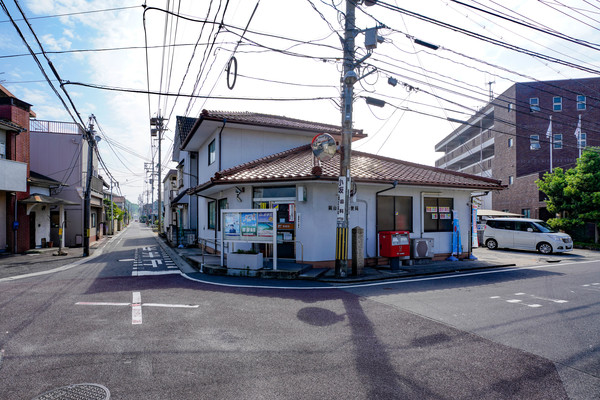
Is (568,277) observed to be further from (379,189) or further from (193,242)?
(193,242)

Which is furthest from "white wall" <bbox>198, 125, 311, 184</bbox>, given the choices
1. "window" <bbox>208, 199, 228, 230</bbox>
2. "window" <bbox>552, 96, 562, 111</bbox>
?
"window" <bbox>552, 96, 562, 111</bbox>

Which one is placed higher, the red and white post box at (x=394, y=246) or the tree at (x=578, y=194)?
the tree at (x=578, y=194)

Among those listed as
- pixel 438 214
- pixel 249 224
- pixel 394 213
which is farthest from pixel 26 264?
pixel 438 214

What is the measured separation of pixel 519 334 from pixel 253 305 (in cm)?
462

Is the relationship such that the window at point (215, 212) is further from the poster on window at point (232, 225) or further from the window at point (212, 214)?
the poster on window at point (232, 225)

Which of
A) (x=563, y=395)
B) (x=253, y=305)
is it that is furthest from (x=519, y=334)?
(x=253, y=305)

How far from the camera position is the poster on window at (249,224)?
9742 mm

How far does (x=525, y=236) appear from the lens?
16.8m

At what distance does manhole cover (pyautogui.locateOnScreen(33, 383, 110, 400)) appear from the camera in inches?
121

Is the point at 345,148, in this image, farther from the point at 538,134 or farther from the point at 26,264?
the point at 538,134

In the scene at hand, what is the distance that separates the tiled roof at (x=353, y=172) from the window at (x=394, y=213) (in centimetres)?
84

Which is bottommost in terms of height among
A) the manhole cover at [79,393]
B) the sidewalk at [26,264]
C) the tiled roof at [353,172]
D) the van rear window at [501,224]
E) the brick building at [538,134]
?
the sidewalk at [26,264]

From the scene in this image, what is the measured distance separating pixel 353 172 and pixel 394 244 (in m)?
2.83

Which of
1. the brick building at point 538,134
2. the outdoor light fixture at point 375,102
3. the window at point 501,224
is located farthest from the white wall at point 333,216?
the brick building at point 538,134
